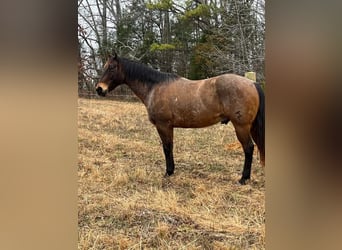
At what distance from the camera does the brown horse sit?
1507mm

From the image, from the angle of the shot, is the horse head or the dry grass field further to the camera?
the horse head

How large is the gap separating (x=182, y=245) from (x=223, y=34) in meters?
0.88

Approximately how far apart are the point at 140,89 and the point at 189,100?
225mm

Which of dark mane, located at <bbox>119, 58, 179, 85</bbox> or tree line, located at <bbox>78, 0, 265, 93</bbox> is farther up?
tree line, located at <bbox>78, 0, 265, 93</bbox>

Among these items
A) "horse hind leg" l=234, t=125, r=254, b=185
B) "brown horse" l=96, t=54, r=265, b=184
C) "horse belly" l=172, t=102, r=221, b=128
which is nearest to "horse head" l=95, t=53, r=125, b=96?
"brown horse" l=96, t=54, r=265, b=184

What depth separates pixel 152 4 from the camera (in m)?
1.56

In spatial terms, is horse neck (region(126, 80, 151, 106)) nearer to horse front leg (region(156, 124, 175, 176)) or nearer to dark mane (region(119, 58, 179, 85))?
dark mane (region(119, 58, 179, 85))

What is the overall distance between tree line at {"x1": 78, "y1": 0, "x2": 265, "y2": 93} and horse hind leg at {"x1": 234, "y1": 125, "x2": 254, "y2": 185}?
233 millimetres

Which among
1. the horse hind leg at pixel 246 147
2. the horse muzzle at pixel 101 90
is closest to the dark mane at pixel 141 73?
the horse muzzle at pixel 101 90

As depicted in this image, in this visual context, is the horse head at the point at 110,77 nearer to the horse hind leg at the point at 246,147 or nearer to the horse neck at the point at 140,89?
the horse neck at the point at 140,89

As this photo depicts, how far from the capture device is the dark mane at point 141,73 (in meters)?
1.61

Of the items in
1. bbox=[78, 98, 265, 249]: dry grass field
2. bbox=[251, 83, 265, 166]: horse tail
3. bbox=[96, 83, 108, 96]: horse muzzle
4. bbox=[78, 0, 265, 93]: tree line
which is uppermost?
bbox=[78, 0, 265, 93]: tree line

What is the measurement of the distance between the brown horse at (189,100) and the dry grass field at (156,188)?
1.2 inches
